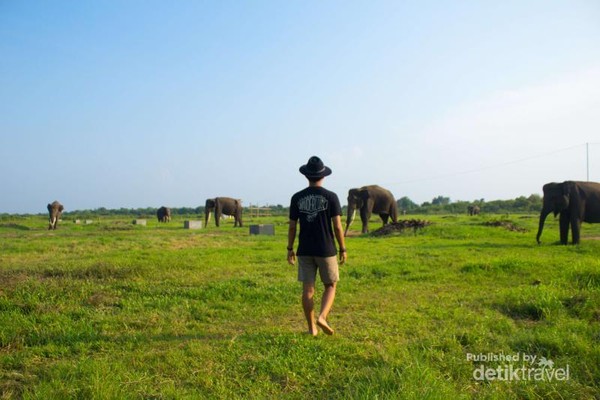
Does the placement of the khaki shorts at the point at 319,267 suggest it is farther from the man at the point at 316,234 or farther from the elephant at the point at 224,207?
the elephant at the point at 224,207

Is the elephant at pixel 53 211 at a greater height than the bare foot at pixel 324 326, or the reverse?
the elephant at pixel 53 211

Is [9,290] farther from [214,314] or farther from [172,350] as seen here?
[172,350]

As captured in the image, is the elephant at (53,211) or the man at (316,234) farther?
the elephant at (53,211)

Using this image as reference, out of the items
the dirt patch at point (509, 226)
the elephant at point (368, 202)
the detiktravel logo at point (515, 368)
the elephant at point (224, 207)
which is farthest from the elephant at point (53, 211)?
the detiktravel logo at point (515, 368)

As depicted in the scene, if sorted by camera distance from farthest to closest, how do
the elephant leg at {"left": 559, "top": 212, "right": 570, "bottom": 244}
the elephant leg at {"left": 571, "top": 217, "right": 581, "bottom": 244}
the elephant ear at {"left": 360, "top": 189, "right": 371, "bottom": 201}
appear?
the elephant ear at {"left": 360, "top": 189, "right": 371, "bottom": 201}, the elephant leg at {"left": 559, "top": 212, "right": 570, "bottom": 244}, the elephant leg at {"left": 571, "top": 217, "right": 581, "bottom": 244}

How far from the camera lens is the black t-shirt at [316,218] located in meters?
5.34

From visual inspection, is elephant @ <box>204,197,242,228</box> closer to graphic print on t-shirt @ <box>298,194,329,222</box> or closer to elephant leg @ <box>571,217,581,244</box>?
elephant leg @ <box>571,217,581,244</box>

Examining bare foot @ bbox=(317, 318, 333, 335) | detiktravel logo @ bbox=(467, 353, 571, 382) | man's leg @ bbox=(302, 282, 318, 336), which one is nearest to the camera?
detiktravel logo @ bbox=(467, 353, 571, 382)

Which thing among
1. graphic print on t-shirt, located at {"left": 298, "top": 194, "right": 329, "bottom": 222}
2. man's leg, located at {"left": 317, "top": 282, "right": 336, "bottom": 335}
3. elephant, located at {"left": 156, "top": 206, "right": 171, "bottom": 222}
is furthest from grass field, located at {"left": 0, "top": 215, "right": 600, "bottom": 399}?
elephant, located at {"left": 156, "top": 206, "right": 171, "bottom": 222}

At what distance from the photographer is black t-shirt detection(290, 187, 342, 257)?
5.34 meters

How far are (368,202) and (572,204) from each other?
10800mm

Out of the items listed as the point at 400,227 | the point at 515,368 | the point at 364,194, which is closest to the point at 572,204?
the point at 400,227

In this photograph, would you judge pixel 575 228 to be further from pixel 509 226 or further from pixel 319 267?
pixel 319 267

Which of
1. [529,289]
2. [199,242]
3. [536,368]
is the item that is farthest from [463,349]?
[199,242]
